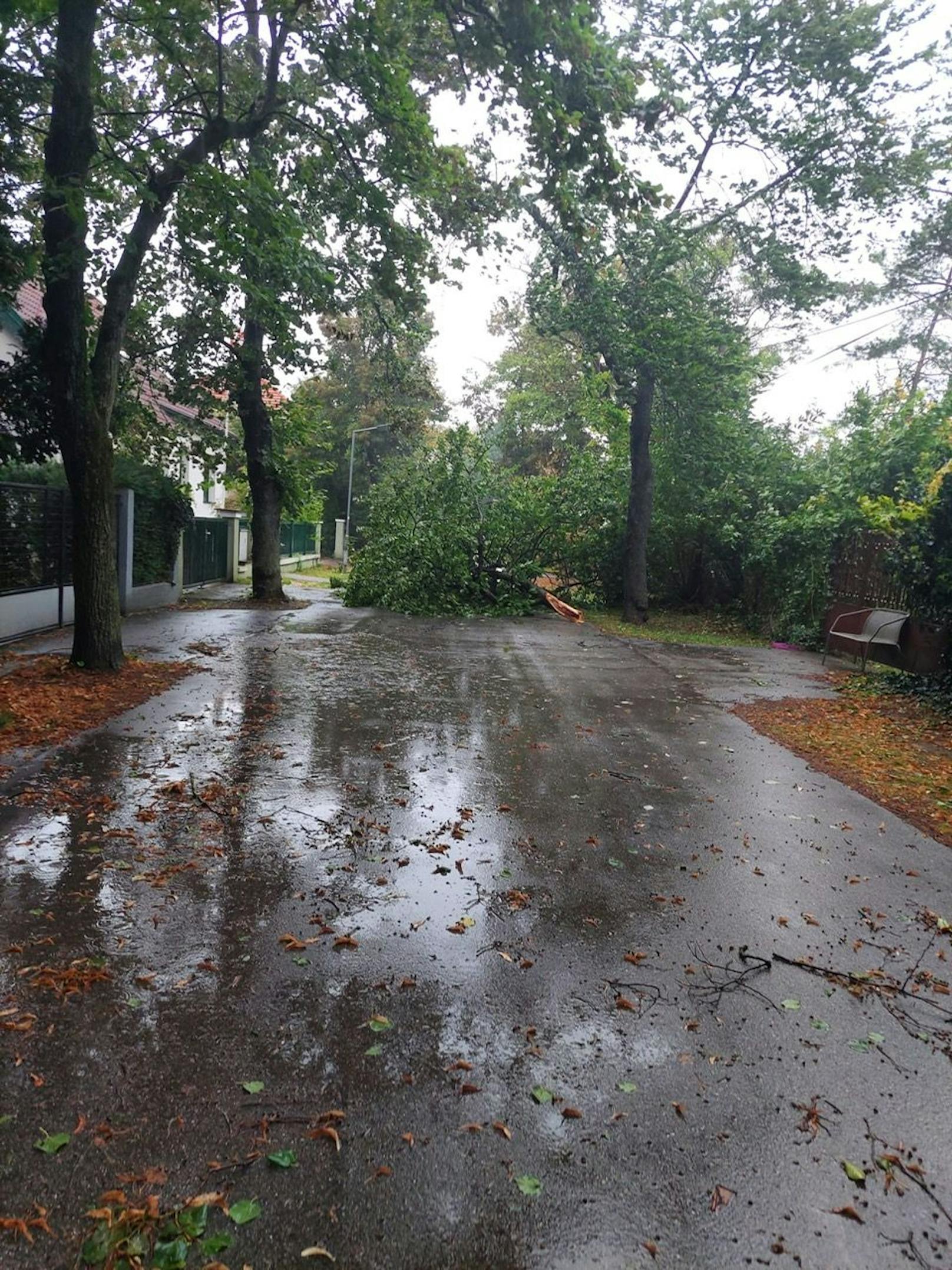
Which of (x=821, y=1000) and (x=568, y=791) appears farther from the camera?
(x=568, y=791)

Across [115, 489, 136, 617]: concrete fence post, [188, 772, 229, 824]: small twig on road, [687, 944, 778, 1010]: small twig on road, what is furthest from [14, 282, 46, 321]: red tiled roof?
[687, 944, 778, 1010]: small twig on road

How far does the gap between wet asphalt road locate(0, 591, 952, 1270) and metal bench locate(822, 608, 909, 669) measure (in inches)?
237

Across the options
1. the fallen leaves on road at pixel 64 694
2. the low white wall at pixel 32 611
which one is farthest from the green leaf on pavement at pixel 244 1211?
the low white wall at pixel 32 611

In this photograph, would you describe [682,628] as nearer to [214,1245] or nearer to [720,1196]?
[720,1196]

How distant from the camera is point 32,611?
12031mm

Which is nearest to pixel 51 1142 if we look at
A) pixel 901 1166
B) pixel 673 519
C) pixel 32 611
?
pixel 901 1166

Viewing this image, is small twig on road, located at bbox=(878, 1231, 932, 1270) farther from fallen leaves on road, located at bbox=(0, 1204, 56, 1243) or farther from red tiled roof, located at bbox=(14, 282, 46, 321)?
red tiled roof, located at bbox=(14, 282, 46, 321)

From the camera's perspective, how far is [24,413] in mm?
12945

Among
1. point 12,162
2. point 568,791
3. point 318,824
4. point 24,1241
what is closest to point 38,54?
point 12,162

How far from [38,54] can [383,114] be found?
319 centimetres

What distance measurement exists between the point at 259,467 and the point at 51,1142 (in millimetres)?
17618

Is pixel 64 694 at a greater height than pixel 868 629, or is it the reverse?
pixel 868 629

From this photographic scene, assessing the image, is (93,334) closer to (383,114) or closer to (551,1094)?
(383,114)

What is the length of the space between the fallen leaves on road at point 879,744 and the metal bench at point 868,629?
1239 mm
